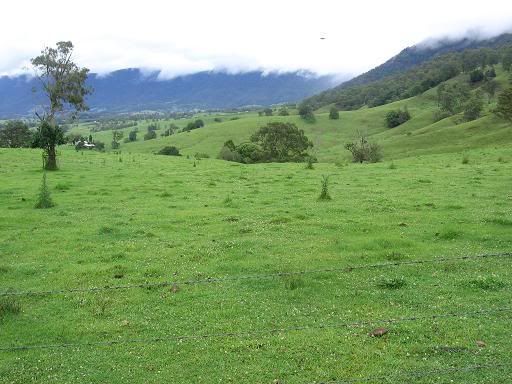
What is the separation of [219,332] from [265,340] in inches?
50.2

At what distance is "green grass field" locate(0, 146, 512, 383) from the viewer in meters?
11.0

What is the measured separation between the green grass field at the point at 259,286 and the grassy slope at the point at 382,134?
6960cm

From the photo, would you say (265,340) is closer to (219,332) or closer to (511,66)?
(219,332)

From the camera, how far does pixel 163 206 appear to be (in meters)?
29.0

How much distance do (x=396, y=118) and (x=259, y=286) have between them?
533 ft

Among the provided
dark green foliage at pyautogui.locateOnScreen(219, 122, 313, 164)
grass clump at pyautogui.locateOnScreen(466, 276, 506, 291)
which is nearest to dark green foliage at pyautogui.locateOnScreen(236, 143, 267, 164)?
dark green foliage at pyautogui.locateOnScreen(219, 122, 313, 164)

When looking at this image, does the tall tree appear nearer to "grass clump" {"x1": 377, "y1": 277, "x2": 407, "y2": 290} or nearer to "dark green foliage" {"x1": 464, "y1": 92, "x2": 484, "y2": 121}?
"grass clump" {"x1": 377, "y1": 277, "x2": 407, "y2": 290}

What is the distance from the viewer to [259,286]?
15.4 meters

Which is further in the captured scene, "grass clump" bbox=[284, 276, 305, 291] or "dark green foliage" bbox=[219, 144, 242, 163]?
"dark green foliage" bbox=[219, 144, 242, 163]

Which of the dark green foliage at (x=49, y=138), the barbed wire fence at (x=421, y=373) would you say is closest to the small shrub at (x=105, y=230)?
the barbed wire fence at (x=421, y=373)

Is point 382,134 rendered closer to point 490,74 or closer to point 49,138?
point 490,74

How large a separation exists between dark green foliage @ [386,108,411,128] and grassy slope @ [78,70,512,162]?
8.51ft

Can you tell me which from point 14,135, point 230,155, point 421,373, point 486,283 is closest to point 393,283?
point 486,283

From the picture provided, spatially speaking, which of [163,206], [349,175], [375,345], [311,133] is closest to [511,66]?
[311,133]
